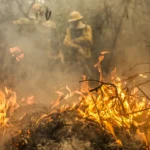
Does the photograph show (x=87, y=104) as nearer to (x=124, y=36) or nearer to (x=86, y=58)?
(x=86, y=58)

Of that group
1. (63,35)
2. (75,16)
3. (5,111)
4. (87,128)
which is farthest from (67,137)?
(75,16)

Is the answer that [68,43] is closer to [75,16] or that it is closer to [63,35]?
[63,35]

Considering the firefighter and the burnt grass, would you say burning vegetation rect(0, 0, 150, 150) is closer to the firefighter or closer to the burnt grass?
the firefighter

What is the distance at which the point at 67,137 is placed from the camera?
4.17m

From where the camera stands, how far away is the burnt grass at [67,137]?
13.1 feet

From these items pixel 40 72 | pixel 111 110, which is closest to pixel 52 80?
pixel 40 72

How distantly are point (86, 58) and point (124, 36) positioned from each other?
179 cm

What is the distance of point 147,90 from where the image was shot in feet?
25.6

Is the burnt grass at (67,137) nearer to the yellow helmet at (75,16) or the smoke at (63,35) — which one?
the smoke at (63,35)

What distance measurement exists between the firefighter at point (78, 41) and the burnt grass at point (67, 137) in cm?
404

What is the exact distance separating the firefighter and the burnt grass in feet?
13.2

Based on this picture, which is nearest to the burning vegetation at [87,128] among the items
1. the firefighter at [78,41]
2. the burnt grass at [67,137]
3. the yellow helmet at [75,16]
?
the burnt grass at [67,137]

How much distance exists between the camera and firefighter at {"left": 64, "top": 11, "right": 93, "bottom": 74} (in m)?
8.23

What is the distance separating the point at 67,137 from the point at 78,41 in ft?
16.2
